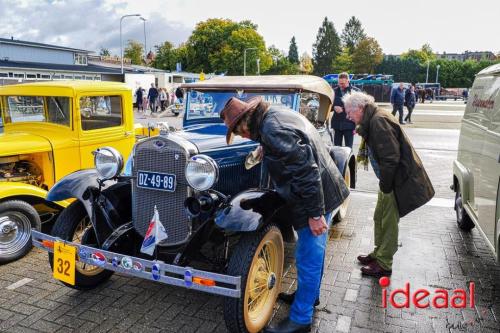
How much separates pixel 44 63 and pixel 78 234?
4125 cm

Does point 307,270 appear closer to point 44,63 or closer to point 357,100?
point 357,100

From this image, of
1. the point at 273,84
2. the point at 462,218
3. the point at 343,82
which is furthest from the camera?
the point at 343,82

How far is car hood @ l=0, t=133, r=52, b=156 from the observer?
4.42 meters

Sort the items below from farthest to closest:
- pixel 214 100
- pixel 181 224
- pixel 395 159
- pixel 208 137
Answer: pixel 214 100
pixel 208 137
pixel 395 159
pixel 181 224

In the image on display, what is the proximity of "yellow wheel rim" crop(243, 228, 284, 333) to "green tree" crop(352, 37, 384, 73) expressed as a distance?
7038 centimetres

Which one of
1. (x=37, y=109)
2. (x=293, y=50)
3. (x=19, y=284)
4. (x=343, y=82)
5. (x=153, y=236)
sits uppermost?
(x=293, y=50)

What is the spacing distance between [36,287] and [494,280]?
417 centimetres

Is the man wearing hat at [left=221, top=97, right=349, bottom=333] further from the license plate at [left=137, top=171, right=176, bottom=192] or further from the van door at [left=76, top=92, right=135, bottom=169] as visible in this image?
the van door at [left=76, top=92, right=135, bottom=169]

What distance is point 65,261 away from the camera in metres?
2.96

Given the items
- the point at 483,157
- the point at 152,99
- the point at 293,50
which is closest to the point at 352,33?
the point at 293,50

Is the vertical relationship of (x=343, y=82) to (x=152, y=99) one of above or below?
above

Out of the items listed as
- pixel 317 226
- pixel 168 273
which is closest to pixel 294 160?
pixel 317 226

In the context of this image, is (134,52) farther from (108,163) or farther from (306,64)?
(108,163)

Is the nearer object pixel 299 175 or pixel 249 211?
pixel 299 175
